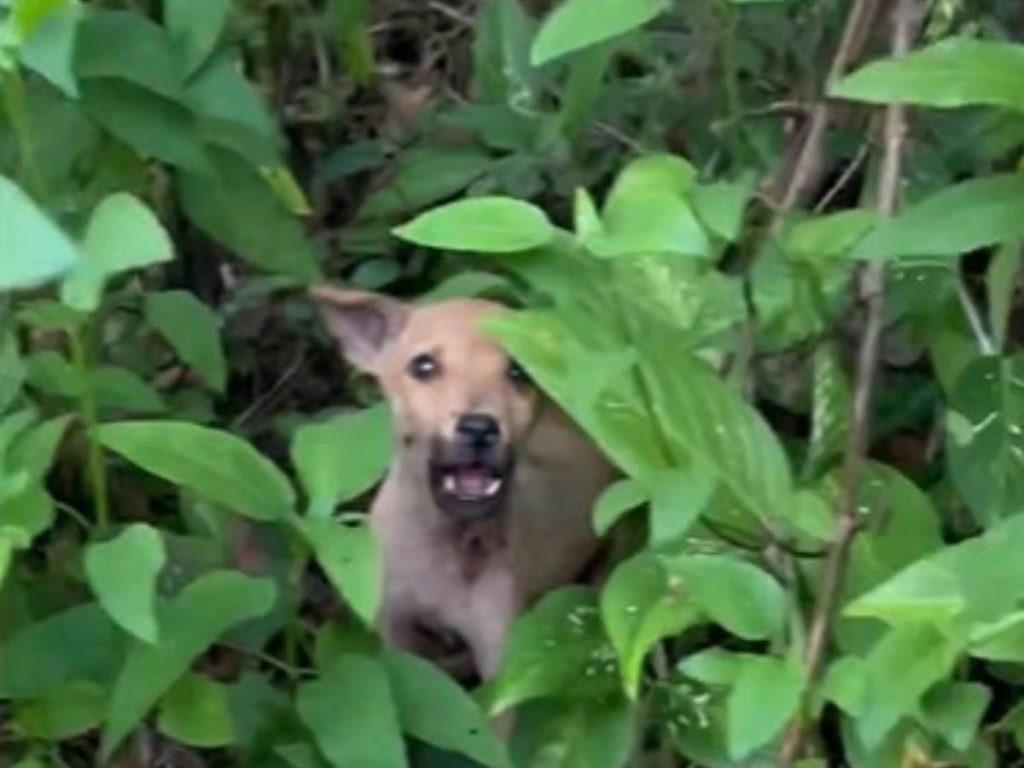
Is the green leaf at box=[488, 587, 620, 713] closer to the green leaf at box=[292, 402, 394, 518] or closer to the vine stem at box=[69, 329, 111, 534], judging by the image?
the green leaf at box=[292, 402, 394, 518]

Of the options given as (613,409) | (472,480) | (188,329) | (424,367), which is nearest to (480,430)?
(472,480)

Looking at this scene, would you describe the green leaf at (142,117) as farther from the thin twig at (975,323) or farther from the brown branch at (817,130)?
the thin twig at (975,323)

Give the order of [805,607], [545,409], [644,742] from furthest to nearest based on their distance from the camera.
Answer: [545,409], [644,742], [805,607]

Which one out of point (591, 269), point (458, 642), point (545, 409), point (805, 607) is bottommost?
point (458, 642)

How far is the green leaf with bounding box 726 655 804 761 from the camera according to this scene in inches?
110

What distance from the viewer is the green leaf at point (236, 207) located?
3501mm

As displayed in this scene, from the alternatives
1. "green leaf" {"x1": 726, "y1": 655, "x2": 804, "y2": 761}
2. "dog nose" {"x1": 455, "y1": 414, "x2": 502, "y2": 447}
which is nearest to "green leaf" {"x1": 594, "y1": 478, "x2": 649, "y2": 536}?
"green leaf" {"x1": 726, "y1": 655, "x2": 804, "y2": 761}

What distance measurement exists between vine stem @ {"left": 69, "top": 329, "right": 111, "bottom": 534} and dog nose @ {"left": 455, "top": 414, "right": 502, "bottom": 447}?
480 mm

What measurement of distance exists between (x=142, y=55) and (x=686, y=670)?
87 centimetres

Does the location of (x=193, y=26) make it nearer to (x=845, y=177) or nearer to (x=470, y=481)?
(x=470, y=481)

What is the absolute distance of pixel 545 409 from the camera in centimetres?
398

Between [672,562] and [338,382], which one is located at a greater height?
[672,562]

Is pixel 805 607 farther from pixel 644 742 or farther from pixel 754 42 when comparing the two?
pixel 754 42

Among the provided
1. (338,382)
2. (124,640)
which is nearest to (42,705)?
(124,640)
